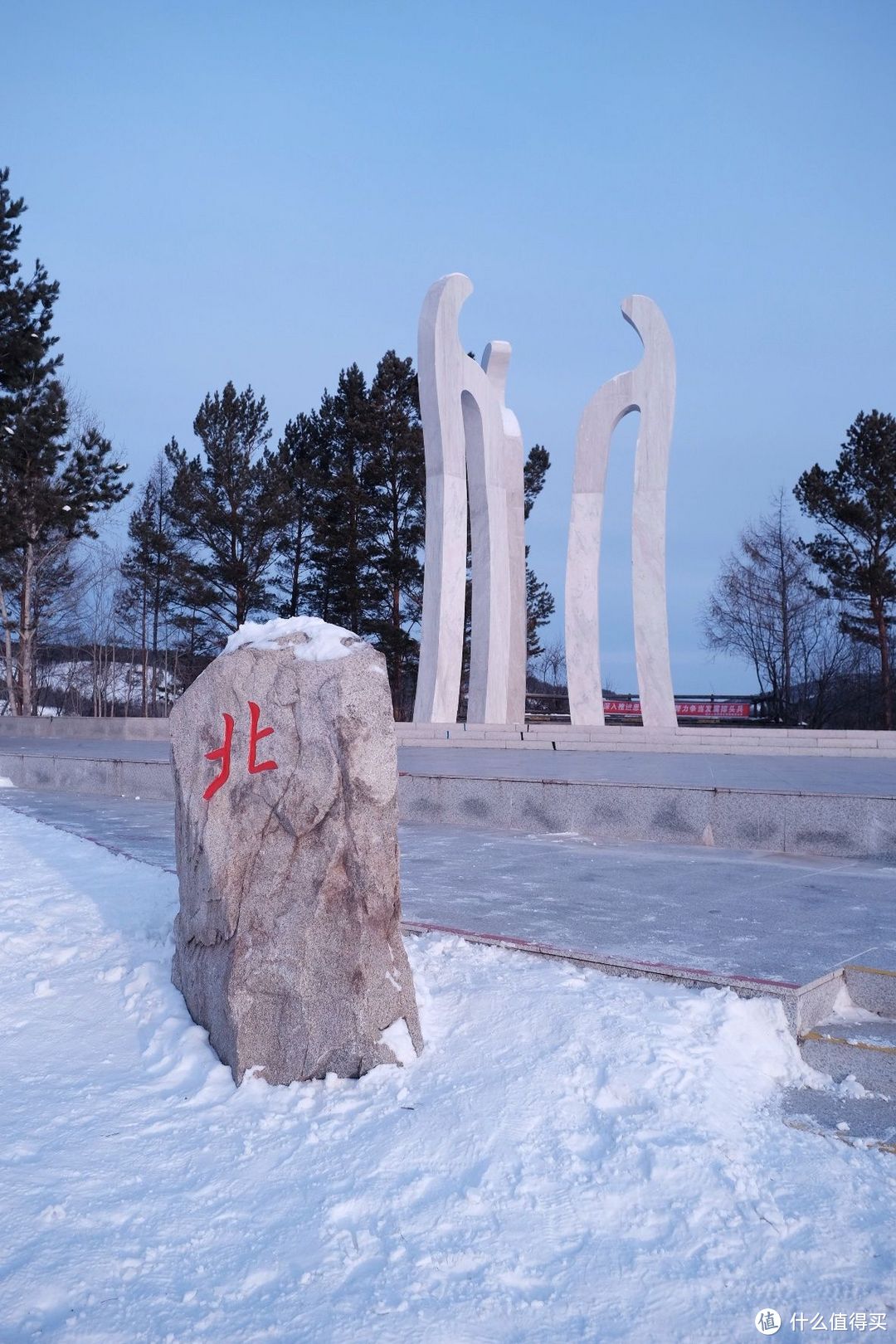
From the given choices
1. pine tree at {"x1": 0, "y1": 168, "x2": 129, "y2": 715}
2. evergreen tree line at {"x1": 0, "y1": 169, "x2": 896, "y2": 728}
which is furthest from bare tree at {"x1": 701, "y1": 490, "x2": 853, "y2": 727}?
pine tree at {"x1": 0, "y1": 168, "x2": 129, "y2": 715}

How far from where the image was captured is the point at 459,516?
62.4 feet

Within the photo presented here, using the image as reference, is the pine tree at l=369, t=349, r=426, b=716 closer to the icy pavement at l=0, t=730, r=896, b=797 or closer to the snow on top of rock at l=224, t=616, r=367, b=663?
the icy pavement at l=0, t=730, r=896, b=797

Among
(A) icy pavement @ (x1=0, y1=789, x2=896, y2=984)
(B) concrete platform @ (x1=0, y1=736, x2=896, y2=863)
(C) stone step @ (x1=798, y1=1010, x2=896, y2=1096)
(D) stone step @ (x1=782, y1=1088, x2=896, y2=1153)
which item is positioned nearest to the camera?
(D) stone step @ (x1=782, y1=1088, x2=896, y2=1153)

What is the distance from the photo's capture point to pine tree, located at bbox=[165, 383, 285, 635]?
106 ft

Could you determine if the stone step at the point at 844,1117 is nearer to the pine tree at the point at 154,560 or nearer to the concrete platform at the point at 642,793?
the concrete platform at the point at 642,793

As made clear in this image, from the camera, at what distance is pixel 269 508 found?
32125 millimetres

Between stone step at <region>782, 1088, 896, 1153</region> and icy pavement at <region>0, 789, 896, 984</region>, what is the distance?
68 centimetres

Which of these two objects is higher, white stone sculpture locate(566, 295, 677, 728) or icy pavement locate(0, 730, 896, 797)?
white stone sculpture locate(566, 295, 677, 728)

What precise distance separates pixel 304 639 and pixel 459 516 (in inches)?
600

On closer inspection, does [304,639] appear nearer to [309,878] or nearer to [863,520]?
[309,878]

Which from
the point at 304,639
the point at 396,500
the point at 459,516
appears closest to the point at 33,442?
the point at 459,516

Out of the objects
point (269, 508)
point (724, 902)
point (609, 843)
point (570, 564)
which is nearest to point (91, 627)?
point (269, 508)

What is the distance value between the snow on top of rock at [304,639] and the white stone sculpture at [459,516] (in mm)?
14176

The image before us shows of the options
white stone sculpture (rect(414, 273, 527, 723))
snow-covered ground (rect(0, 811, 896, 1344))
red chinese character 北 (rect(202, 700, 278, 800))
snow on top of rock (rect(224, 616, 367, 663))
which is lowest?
snow-covered ground (rect(0, 811, 896, 1344))
